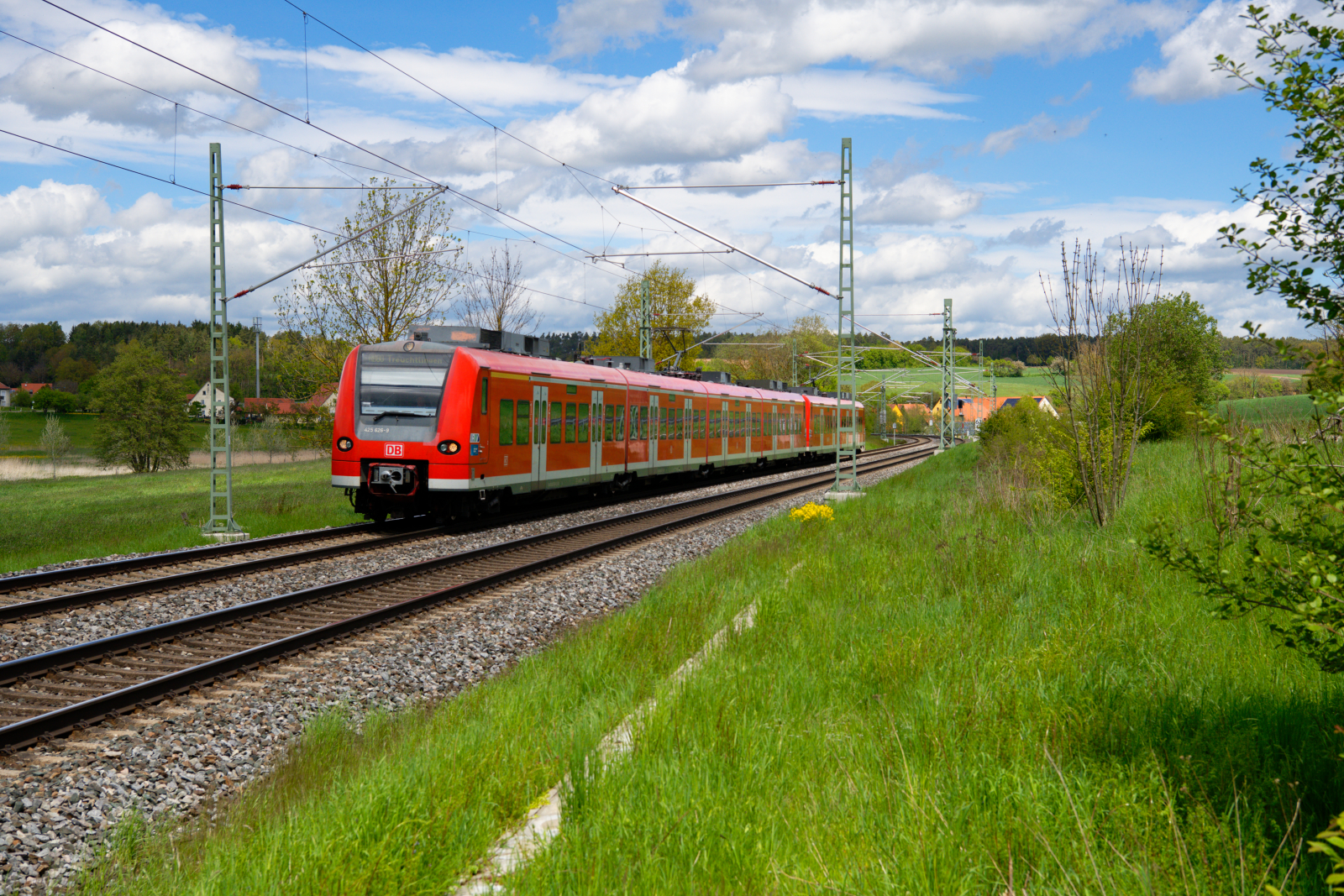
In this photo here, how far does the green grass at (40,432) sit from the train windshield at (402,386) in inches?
1929

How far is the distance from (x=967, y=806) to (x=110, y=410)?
63274 millimetres

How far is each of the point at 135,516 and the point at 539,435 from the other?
896cm

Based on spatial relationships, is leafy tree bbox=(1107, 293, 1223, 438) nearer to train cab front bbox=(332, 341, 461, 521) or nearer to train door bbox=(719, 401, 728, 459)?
train cab front bbox=(332, 341, 461, 521)

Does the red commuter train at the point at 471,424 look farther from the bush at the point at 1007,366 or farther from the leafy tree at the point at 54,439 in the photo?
the bush at the point at 1007,366

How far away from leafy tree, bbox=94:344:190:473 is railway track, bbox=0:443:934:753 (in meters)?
50.3

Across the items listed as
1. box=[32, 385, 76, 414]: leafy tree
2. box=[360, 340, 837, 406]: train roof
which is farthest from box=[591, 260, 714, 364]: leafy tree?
box=[32, 385, 76, 414]: leafy tree

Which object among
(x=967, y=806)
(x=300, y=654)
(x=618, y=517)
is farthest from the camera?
(x=618, y=517)

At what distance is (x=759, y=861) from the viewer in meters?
3.44

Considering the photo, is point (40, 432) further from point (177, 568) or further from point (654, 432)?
point (177, 568)

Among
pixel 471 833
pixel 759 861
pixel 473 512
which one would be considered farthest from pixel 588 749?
pixel 473 512

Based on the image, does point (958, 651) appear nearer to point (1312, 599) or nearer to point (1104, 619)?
point (1104, 619)

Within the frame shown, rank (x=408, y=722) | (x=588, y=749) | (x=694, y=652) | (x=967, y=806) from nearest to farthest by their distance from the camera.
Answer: (x=967, y=806) < (x=588, y=749) < (x=408, y=722) < (x=694, y=652)

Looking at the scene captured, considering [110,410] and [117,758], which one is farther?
[110,410]

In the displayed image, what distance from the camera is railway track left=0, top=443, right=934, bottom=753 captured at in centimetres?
673
